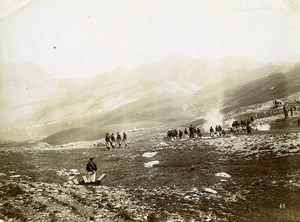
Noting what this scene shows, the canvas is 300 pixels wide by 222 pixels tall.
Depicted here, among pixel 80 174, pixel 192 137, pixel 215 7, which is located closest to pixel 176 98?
pixel 192 137

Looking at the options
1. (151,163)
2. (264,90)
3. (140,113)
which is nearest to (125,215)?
(151,163)

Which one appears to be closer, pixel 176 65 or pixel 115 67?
pixel 115 67

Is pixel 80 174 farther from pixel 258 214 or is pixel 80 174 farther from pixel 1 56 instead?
pixel 258 214

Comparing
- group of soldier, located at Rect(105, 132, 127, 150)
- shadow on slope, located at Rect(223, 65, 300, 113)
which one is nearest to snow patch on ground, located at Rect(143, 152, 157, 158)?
group of soldier, located at Rect(105, 132, 127, 150)

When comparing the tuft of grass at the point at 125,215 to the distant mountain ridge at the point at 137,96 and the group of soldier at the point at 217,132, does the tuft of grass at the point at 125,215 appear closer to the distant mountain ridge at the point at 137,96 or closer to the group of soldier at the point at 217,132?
the distant mountain ridge at the point at 137,96

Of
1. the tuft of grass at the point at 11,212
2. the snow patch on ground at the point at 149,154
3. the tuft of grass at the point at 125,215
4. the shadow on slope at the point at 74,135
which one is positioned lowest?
the tuft of grass at the point at 125,215

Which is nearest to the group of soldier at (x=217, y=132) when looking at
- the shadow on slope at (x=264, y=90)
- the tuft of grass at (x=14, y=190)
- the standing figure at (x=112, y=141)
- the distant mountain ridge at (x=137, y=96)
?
the shadow on slope at (x=264, y=90)
